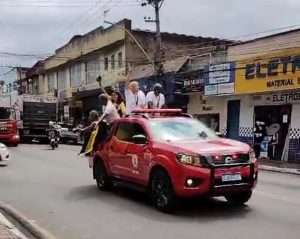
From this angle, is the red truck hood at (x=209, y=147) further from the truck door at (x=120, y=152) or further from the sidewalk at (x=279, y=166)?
the sidewalk at (x=279, y=166)

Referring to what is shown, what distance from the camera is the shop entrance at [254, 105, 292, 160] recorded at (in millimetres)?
26141

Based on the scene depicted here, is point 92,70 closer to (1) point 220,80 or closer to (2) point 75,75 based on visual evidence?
(2) point 75,75

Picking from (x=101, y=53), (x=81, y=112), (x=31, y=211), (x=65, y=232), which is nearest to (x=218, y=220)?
(x=65, y=232)

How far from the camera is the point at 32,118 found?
36.6 m

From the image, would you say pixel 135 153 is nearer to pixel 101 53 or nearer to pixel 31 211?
pixel 31 211

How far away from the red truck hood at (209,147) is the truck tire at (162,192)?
21.0 inches

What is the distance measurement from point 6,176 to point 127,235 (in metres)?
8.65

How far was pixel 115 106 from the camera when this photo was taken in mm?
13531

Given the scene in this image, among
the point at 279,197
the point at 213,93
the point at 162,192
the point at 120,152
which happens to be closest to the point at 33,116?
the point at 213,93

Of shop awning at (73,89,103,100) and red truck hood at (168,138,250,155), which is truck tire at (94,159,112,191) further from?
shop awning at (73,89,103,100)

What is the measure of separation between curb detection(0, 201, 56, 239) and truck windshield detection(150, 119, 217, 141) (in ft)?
8.72

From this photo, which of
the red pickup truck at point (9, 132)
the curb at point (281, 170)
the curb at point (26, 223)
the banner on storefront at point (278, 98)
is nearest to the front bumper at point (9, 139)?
the red pickup truck at point (9, 132)

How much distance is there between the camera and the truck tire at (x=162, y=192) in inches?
381

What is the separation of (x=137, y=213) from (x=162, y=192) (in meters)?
0.56
